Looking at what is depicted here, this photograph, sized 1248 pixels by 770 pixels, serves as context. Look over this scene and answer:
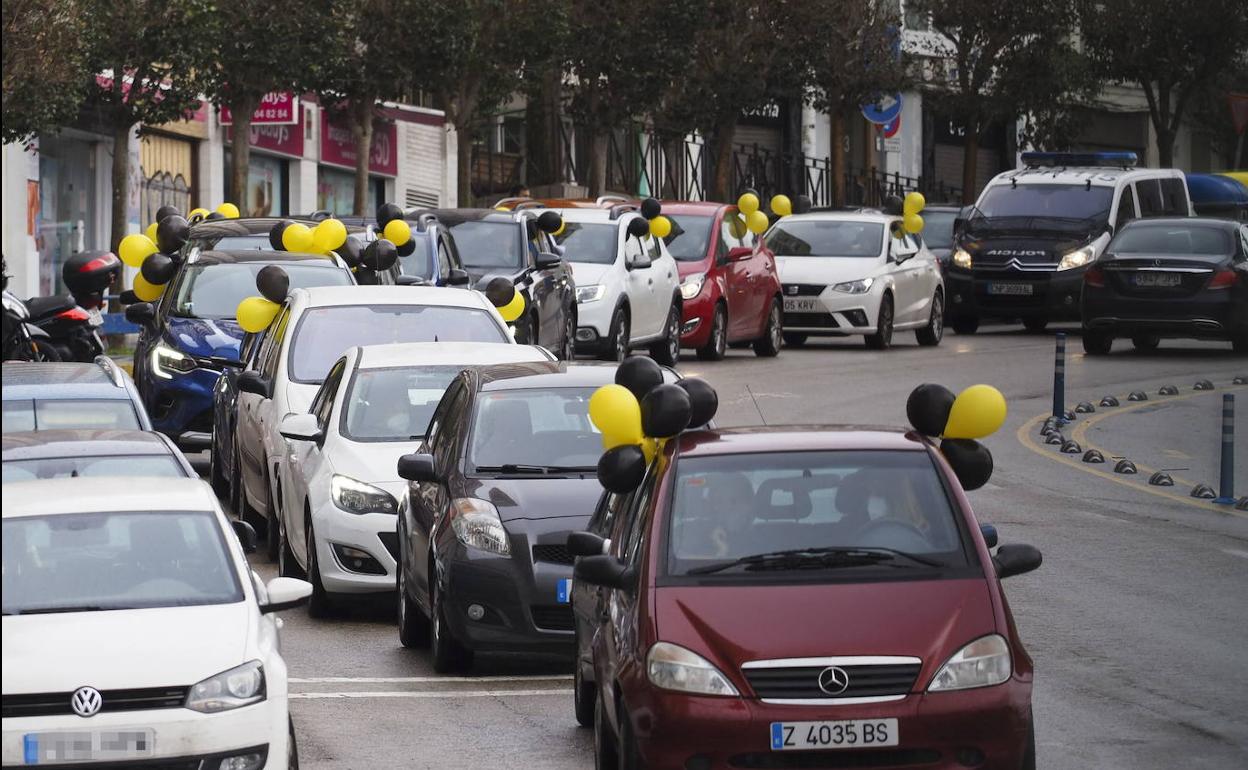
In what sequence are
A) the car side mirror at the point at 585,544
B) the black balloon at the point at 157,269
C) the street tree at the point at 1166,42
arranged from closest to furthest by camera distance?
1. the car side mirror at the point at 585,544
2. the black balloon at the point at 157,269
3. the street tree at the point at 1166,42

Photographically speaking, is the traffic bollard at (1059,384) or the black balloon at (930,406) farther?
the traffic bollard at (1059,384)

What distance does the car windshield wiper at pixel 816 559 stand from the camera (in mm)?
8414

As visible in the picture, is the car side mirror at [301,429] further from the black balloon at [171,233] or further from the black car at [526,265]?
the black car at [526,265]

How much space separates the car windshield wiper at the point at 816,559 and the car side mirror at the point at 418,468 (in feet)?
12.3

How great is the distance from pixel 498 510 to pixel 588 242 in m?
16.8

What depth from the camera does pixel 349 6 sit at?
37.8 metres

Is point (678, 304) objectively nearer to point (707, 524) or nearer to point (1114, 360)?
point (1114, 360)

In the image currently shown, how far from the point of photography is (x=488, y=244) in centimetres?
2633

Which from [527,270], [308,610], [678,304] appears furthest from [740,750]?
[678,304]

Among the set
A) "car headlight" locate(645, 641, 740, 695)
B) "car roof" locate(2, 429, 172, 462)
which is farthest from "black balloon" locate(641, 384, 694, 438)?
"car roof" locate(2, 429, 172, 462)

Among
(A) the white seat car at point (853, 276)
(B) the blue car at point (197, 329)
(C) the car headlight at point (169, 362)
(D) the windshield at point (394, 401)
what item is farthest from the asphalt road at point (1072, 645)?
(A) the white seat car at point (853, 276)

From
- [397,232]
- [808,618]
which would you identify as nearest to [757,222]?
[397,232]

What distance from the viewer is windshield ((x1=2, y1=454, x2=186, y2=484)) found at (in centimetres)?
1022

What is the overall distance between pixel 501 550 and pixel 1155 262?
20171 millimetres
